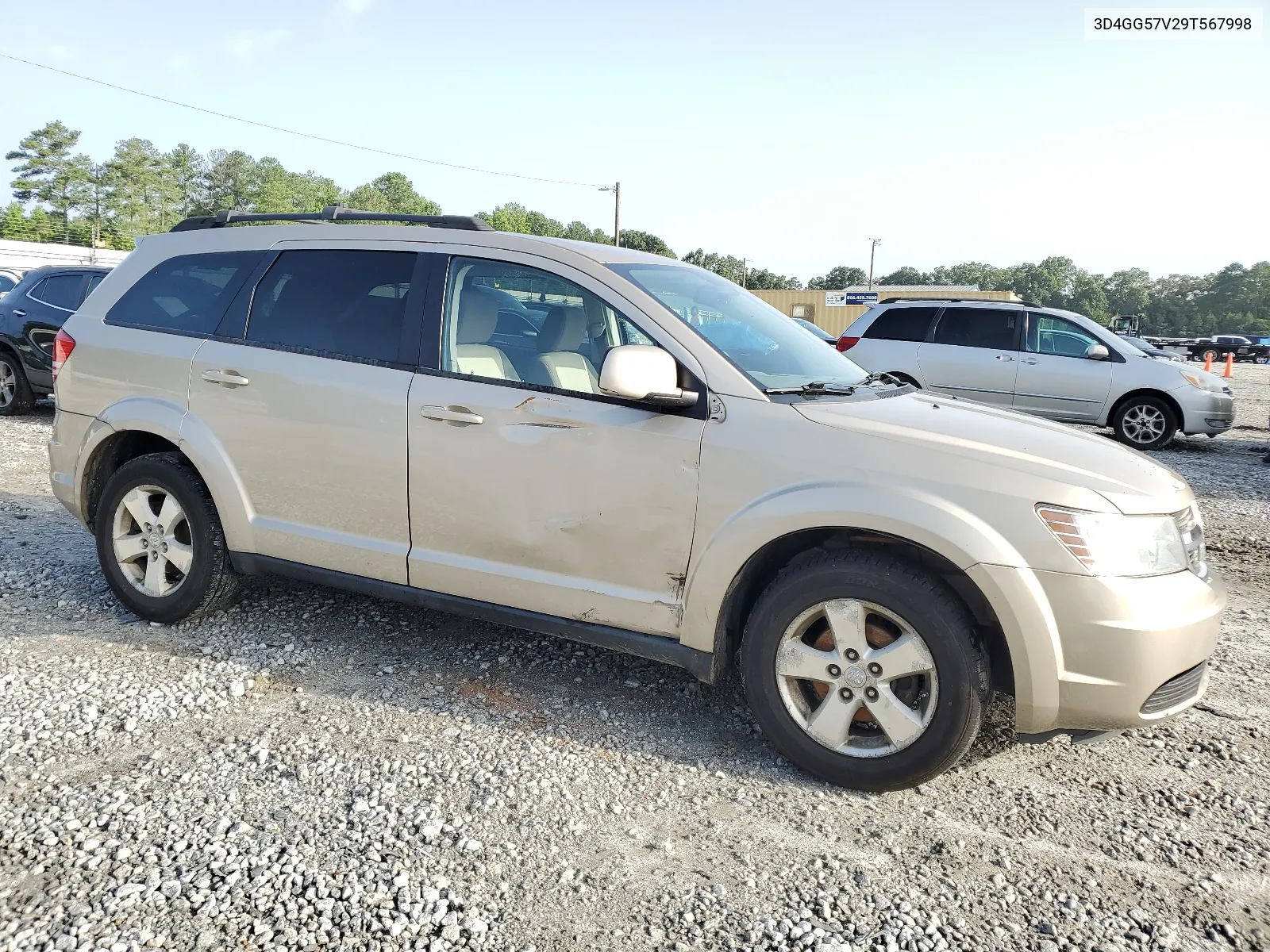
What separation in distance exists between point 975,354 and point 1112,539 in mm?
9490

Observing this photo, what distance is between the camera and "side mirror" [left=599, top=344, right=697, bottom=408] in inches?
123

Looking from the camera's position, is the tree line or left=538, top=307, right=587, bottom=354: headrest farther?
the tree line

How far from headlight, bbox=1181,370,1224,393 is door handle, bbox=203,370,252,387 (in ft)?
36.8

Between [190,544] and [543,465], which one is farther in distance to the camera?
[190,544]

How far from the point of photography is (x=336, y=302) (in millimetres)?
4047

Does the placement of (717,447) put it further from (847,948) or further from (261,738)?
(261,738)

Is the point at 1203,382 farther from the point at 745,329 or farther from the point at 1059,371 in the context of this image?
the point at 745,329

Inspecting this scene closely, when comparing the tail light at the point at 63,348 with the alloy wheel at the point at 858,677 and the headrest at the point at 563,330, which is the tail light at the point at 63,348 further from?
the alloy wheel at the point at 858,677

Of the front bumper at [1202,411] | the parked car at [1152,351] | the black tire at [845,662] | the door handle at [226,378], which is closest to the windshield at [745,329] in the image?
the black tire at [845,662]

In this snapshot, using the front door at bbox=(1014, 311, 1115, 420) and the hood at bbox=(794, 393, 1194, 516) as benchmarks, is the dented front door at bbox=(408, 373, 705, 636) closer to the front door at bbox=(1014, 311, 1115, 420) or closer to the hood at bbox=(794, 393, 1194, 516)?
the hood at bbox=(794, 393, 1194, 516)

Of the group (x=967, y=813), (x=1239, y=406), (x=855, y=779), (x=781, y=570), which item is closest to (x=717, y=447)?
(x=781, y=570)

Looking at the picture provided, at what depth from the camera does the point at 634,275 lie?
3668 mm

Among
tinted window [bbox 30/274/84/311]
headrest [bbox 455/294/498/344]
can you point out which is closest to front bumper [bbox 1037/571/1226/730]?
headrest [bbox 455/294/498/344]

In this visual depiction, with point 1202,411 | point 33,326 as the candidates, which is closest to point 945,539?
point 1202,411
